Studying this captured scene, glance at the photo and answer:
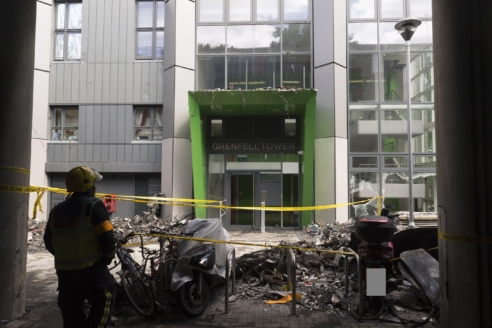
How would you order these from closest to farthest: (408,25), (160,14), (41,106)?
1. (408,25)
2. (41,106)
3. (160,14)

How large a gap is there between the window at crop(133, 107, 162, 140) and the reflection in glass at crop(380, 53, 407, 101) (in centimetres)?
899

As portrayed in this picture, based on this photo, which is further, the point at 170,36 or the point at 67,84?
the point at 67,84

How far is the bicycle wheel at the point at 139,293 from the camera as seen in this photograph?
4.58 m

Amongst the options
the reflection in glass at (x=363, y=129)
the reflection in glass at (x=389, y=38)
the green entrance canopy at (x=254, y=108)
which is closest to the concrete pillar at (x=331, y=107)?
the reflection in glass at (x=363, y=129)

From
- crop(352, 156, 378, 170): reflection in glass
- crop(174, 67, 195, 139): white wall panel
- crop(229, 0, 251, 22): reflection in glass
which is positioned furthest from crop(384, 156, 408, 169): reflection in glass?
crop(229, 0, 251, 22): reflection in glass

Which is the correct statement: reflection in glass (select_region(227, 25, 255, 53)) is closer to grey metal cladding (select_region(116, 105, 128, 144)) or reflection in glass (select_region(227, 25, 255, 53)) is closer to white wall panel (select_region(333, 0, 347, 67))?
white wall panel (select_region(333, 0, 347, 67))

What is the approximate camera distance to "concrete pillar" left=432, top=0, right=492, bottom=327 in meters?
3.81

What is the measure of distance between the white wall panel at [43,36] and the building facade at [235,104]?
0.17 feet

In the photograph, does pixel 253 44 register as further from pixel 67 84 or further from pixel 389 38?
pixel 67 84

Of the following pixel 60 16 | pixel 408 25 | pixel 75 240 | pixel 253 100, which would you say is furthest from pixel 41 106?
pixel 75 240

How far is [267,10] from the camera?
1468 centimetres

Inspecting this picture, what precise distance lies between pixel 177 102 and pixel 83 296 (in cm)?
1150

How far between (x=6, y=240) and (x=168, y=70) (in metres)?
10.8

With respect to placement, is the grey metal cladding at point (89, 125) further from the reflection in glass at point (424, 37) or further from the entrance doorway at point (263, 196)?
the reflection in glass at point (424, 37)
